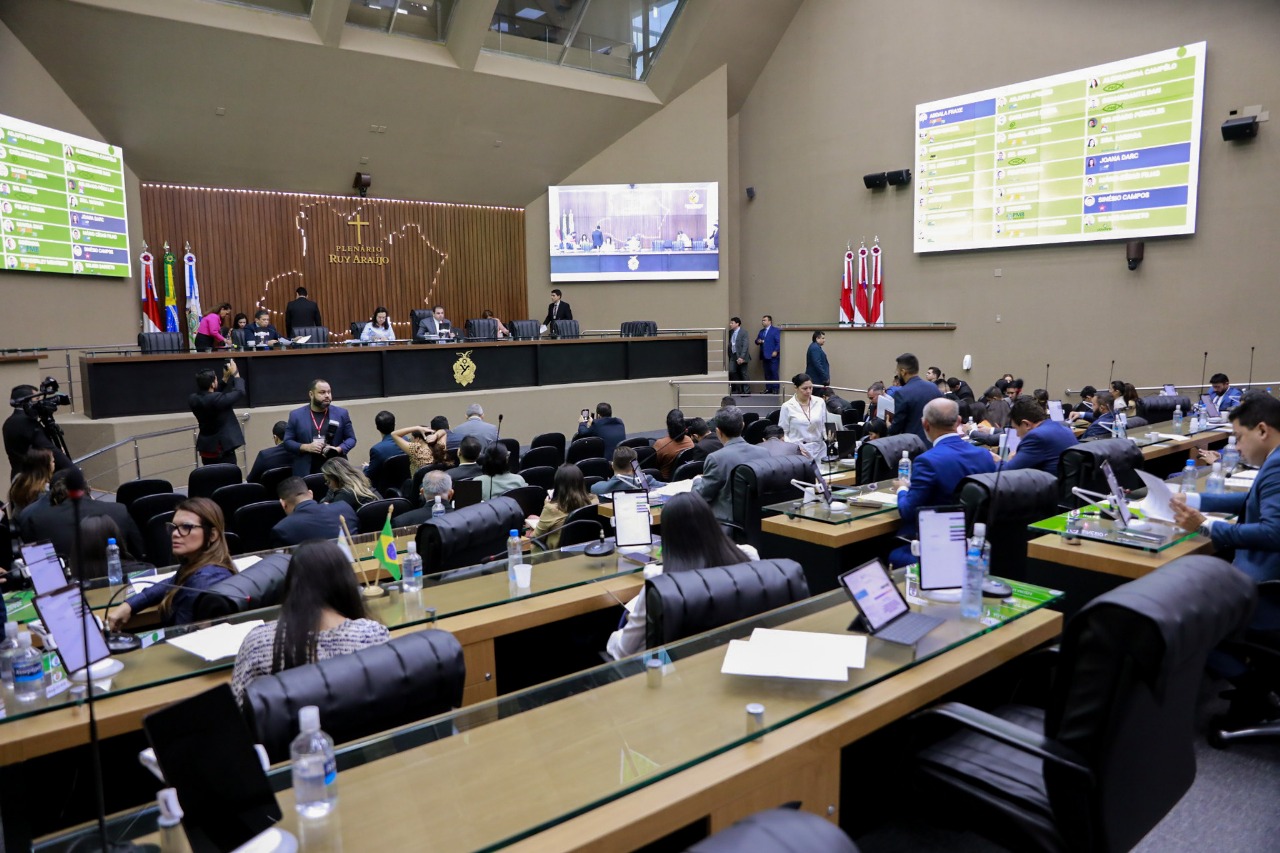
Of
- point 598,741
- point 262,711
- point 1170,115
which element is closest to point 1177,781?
point 598,741

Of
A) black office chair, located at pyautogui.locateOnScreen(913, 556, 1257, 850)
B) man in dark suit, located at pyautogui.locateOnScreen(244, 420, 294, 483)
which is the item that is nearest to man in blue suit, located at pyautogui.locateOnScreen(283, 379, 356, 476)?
man in dark suit, located at pyautogui.locateOnScreen(244, 420, 294, 483)

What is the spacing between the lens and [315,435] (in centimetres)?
700

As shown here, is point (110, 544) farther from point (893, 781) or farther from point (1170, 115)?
point (1170, 115)

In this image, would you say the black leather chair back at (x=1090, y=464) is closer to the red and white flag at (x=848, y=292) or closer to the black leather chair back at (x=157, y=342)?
the red and white flag at (x=848, y=292)

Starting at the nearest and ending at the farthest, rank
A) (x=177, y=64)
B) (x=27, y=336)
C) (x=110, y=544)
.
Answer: (x=110, y=544), (x=27, y=336), (x=177, y=64)

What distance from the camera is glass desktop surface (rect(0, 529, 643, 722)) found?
2305mm

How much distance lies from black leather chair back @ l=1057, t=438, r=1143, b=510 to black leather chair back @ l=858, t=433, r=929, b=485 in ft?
3.05

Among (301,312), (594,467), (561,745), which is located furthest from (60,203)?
(561,745)

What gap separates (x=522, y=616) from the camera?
296 cm

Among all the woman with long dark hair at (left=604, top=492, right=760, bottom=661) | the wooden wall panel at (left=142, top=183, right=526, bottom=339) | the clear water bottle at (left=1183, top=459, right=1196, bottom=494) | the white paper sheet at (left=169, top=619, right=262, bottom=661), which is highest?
the wooden wall panel at (left=142, top=183, right=526, bottom=339)

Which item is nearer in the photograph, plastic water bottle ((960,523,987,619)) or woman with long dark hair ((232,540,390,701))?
woman with long dark hair ((232,540,390,701))

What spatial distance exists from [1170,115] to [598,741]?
11103 mm

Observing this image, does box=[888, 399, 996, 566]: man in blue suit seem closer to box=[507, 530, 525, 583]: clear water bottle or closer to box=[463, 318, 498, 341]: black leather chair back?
box=[507, 530, 525, 583]: clear water bottle

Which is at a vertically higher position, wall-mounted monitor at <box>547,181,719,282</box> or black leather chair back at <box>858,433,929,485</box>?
wall-mounted monitor at <box>547,181,719,282</box>
